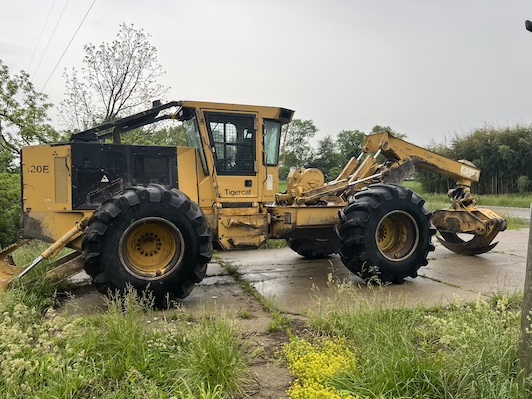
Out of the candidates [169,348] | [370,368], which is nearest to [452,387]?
[370,368]

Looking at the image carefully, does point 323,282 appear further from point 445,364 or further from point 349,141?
point 349,141

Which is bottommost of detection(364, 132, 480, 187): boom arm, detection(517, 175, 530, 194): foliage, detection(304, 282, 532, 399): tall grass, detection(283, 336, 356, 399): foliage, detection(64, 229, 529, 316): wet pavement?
detection(64, 229, 529, 316): wet pavement

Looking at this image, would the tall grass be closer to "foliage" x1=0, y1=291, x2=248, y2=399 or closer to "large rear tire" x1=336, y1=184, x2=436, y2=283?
"foliage" x1=0, y1=291, x2=248, y2=399

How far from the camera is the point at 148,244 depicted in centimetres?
538

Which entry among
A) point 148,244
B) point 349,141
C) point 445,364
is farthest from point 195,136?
point 349,141

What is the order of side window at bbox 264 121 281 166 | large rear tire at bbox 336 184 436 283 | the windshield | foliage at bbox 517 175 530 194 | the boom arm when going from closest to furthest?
large rear tire at bbox 336 184 436 283, the windshield, side window at bbox 264 121 281 166, the boom arm, foliage at bbox 517 175 530 194

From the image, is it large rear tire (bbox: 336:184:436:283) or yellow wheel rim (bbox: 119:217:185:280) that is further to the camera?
large rear tire (bbox: 336:184:436:283)

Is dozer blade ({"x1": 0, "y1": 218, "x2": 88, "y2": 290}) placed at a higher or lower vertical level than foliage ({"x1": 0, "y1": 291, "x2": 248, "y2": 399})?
higher

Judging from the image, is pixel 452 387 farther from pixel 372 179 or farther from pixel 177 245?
pixel 372 179

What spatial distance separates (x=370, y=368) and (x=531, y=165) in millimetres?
28769

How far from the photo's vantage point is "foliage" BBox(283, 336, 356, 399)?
9.25ft

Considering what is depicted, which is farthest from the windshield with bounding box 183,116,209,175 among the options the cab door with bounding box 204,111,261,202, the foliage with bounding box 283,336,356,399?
the foliage with bounding box 283,336,356,399

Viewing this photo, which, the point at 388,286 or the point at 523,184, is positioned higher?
the point at 523,184

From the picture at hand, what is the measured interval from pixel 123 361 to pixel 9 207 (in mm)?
15407
